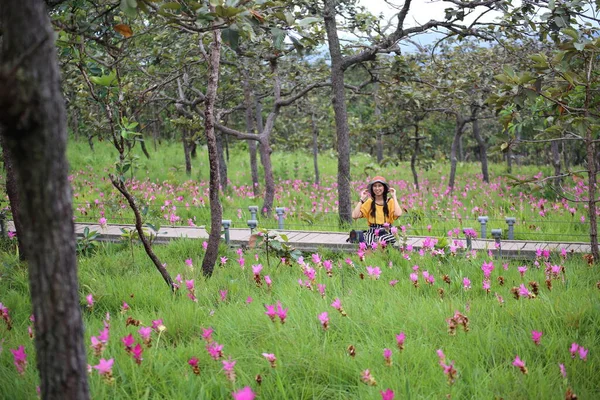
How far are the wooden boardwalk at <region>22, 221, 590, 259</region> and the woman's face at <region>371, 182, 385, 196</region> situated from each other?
30.3 inches

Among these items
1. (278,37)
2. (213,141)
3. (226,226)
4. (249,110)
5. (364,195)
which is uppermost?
(249,110)

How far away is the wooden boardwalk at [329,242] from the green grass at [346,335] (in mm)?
893

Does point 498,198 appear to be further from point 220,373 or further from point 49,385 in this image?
point 49,385

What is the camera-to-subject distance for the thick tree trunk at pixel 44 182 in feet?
5.09

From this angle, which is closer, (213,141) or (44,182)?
(44,182)

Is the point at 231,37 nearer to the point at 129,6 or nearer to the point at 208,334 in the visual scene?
the point at 129,6

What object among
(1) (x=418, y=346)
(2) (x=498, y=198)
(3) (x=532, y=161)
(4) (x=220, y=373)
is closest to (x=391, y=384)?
(1) (x=418, y=346)

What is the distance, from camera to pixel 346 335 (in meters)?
3.65

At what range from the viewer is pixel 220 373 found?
3150 millimetres

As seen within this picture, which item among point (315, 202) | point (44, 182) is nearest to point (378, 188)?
point (315, 202)

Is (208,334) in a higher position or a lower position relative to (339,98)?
lower

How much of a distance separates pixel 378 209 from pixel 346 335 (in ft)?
11.7

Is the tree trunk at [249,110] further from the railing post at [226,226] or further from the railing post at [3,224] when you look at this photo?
the railing post at [3,224]

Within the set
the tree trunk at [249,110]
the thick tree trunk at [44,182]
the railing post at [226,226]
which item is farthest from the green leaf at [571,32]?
the tree trunk at [249,110]
